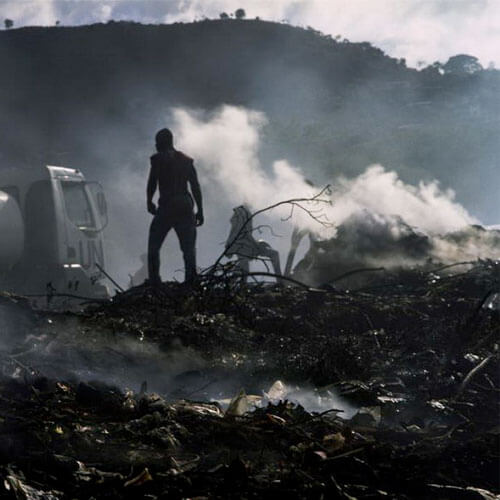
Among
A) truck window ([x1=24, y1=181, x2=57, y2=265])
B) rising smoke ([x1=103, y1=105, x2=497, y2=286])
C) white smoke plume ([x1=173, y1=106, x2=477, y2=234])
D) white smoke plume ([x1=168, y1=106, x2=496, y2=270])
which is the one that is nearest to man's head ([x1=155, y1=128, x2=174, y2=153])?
white smoke plume ([x1=168, y1=106, x2=496, y2=270])

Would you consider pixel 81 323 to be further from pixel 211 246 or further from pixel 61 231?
pixel 211 246

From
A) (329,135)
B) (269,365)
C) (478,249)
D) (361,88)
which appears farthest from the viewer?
(361,88)

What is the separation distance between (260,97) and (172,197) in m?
33.5

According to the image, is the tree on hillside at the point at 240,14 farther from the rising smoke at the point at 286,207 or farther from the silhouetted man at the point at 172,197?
the silhouetted man at the point at 172,197

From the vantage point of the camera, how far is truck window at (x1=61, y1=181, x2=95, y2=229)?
1160cm

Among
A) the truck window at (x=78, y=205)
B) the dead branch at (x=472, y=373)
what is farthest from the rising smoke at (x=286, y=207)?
the dead branch at (x=472, y=373)

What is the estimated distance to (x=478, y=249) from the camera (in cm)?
1283

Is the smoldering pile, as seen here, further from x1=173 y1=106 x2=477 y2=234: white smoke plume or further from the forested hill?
the forested hill

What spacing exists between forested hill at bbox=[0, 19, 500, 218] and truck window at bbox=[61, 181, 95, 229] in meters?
18.4

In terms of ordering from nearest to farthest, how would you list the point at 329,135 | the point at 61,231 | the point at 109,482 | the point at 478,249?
the point at 109,482 < the point at 61,231 < the point at 478,249 < the point at 329,135

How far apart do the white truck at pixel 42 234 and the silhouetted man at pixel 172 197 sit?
2.38 meters

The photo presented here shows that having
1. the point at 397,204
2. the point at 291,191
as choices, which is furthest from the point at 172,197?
the point at 291,191

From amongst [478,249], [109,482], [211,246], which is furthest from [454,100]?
[109,482]

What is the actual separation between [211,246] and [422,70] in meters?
28.2
